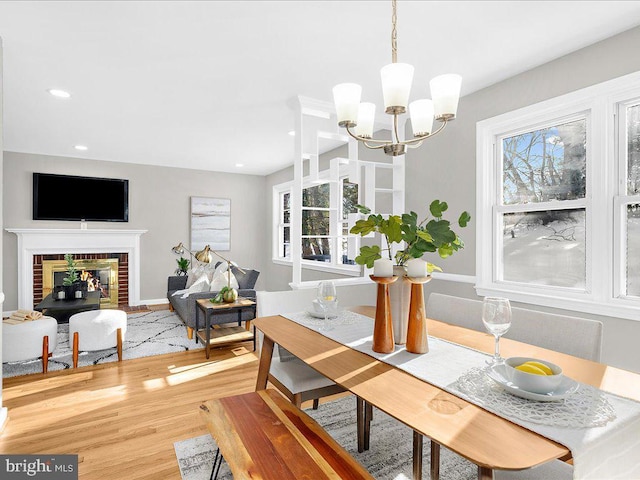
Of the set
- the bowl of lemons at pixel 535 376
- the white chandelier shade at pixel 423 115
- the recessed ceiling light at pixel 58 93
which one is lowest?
the bowl of lemons at pixel 535 376

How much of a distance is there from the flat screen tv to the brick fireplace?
60 centimetres

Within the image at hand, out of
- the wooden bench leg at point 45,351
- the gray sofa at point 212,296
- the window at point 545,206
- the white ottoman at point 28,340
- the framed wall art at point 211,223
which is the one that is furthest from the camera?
the framed wall art at point 211,223

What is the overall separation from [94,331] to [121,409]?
3.52ft

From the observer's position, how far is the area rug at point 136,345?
10.8ft

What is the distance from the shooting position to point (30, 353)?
3.02 metres

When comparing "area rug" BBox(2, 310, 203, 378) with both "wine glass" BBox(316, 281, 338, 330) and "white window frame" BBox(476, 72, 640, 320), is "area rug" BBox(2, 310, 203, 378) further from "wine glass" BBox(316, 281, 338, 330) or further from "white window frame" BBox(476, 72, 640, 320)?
"white window frame" BBox(476, 72, 640, 320)

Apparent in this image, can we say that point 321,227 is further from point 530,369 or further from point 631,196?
point 530,369

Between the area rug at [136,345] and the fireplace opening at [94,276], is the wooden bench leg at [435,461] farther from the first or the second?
the fireplace opening at [94,276]

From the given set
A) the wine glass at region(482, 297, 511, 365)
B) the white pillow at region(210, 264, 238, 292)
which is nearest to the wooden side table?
the white pillow at region(210, 264, 238, 292)

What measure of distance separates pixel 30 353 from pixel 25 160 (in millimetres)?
3678

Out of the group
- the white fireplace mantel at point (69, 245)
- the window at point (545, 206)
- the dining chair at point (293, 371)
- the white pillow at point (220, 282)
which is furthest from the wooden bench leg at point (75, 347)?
the window at point (545, 206)

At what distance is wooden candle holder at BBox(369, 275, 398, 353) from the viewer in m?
1.43

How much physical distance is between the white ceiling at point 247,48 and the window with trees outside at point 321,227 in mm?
1200

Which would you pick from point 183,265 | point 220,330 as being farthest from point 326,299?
point 183,265
